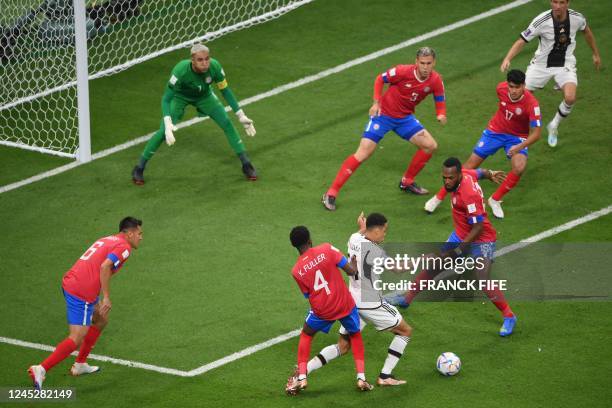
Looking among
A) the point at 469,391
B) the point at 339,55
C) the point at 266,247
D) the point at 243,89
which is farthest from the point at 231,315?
the point at 339,55

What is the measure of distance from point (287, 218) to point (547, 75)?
4.34 metres

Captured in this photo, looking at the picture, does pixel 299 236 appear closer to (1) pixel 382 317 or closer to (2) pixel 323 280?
(2) pixel 323 280

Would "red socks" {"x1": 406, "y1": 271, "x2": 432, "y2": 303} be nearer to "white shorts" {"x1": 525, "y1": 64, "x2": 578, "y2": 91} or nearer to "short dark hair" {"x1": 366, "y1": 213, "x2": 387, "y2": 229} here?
"short dark hair" {"x1": 366, "y1": 213, "x2": 387, "y2": 229}

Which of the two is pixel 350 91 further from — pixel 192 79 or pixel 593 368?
pixel 593 368

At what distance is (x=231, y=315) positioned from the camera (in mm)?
13508

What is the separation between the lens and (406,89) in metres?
15.4

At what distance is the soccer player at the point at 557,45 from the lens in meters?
16.5

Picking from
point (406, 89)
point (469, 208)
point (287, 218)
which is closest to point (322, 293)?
point (469, 208)

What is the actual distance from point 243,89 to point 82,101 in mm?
3160

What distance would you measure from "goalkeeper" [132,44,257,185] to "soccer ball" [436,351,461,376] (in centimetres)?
514

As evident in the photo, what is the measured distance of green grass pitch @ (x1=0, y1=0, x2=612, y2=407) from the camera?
12258 mm

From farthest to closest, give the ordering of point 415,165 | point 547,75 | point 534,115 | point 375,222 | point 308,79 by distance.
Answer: point 308,79, point 547,75, point 415,165, point 534,115, point 375,222

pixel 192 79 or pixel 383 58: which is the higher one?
pixel 192 79

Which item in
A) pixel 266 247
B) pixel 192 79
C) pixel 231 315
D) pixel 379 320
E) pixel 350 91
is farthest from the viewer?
pixel 350 91
